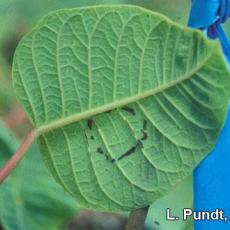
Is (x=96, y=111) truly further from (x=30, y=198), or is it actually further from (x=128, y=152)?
(x=30, y=198)

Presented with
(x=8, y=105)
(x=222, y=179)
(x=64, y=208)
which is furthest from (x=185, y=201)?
(x=8, y=105)

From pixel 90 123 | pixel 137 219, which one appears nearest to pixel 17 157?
pixel 90 123

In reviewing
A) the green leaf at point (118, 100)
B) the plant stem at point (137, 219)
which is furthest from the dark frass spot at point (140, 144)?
the plant stem at point (137, 219)

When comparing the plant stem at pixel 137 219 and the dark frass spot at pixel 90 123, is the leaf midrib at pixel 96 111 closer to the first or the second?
the dark frass spot at pixel 90 123

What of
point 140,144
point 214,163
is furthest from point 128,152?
point 214,163

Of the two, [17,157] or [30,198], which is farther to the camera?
[30,198]

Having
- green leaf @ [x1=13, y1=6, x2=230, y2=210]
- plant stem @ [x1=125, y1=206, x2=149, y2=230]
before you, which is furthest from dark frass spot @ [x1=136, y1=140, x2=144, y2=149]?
plant stem @ [x1=125, y1=206, x2=149, y2=230]

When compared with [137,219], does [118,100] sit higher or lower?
higher
